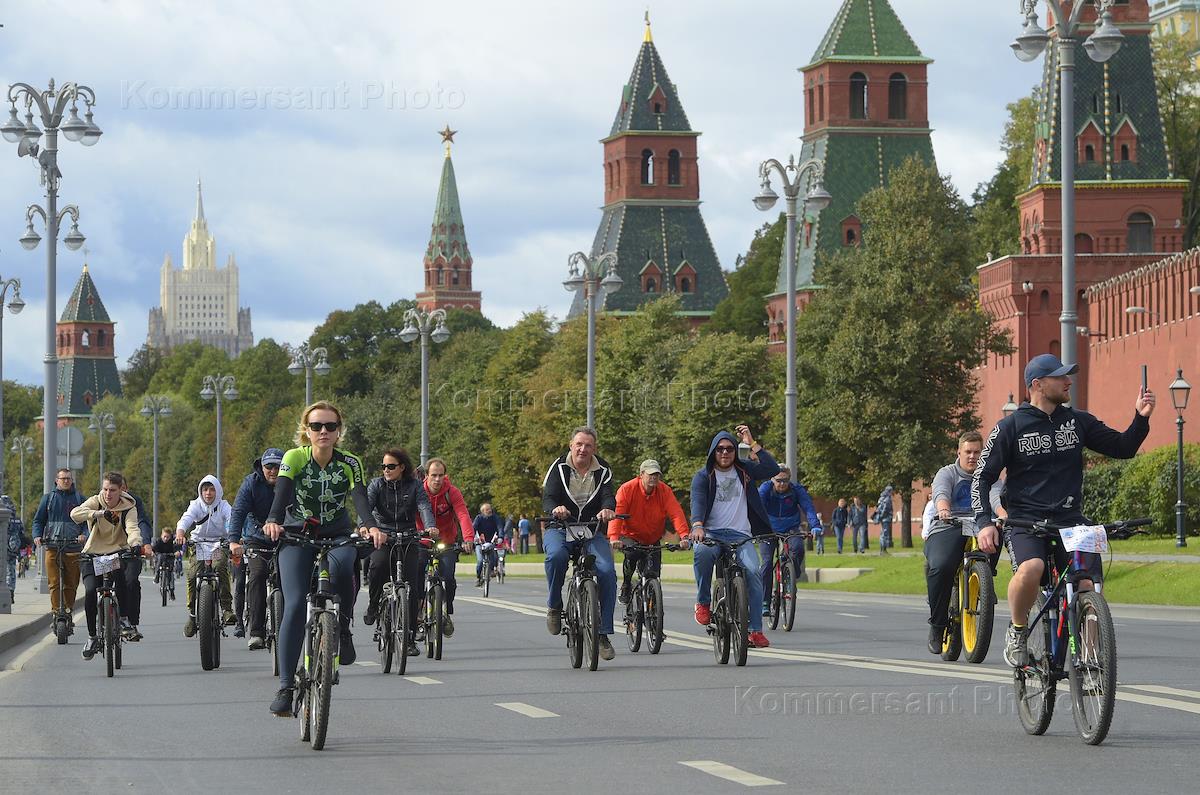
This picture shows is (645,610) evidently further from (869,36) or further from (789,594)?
(869,36)

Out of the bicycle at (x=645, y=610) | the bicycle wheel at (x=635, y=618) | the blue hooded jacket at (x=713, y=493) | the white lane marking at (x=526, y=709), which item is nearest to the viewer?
the white lane marking at (x=526, y=709)

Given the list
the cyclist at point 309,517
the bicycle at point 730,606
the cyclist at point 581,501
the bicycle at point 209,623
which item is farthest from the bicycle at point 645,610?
the cyclist at point 309,517

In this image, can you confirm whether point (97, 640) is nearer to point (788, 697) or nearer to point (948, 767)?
point (788, 697)

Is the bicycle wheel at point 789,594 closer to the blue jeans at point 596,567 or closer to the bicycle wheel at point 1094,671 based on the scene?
the blue jeans at point 596,567

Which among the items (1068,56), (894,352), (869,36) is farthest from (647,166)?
(1068,56)

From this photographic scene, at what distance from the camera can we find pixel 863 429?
210 feet

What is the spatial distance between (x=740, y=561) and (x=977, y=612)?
1960 millimetres

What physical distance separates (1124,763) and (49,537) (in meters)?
14.5

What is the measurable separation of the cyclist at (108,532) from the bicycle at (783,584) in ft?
22.1

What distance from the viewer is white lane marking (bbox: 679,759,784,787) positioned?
10.1 metres

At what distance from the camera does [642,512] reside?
61.2ft

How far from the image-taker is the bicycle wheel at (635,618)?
19.3 metres

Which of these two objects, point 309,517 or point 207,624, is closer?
point 309,517

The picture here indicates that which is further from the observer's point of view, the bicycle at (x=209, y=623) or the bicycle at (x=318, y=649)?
the bicycle at (x=209, y=623)
